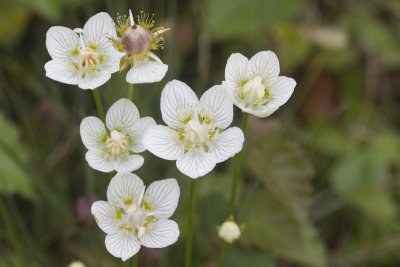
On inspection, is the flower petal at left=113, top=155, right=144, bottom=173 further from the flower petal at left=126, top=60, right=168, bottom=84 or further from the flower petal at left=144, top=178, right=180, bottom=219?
the flower petal at left=126, top=60, right=168, bottom=84

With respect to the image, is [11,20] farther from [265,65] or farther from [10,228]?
[265,65]

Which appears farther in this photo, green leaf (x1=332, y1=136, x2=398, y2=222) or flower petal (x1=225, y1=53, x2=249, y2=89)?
green leaf (x1=332, y1=136, x2=398, y2=222)

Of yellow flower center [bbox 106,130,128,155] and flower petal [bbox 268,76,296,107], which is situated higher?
flower petal [bbox 268,76,296,107]

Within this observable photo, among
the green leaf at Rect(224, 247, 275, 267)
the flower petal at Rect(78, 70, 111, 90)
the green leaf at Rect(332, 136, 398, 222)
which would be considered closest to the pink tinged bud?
the green leaf at Rect(224, 247, 275, 267)

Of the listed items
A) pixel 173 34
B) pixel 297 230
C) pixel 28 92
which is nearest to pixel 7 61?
pixel 28 92

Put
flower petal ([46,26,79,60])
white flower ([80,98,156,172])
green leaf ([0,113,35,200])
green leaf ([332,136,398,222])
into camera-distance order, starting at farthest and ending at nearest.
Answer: green leaf ([332,136,398,222]) < green leaf ([0,113,35,200]) < flower petal ([46,26,79,60]) < white flower ([80,98,156,172])

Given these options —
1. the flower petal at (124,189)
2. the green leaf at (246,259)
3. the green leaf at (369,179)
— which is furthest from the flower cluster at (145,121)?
the green leaf at (369,179)
